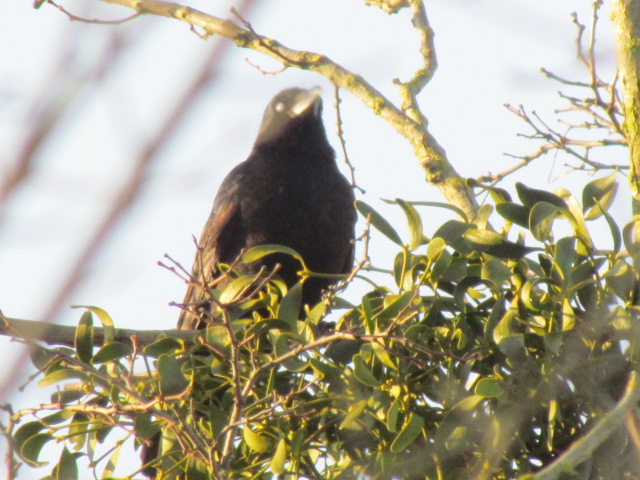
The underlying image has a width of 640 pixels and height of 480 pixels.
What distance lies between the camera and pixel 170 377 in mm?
1996

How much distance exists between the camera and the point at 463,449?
1798mm

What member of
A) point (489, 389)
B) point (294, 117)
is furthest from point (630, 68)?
point (294, 117)

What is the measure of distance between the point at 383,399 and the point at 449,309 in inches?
10.8

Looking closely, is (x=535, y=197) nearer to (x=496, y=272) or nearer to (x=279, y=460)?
(x=496, y=272)

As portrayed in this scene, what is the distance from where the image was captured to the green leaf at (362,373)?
6.07 ft

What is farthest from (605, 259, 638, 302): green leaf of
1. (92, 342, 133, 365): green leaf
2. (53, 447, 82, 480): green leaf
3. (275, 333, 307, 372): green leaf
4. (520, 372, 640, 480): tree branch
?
(53, 447, 82, 480): green leaf

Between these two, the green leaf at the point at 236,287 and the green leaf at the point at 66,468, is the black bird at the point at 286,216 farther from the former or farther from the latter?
the green leaf at the point at 66,468

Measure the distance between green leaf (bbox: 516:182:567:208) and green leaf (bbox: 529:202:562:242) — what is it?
52mm

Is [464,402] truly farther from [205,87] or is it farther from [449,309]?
[205,87]

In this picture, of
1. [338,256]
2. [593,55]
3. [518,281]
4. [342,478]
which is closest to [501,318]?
[518,281]

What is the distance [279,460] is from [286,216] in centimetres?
179

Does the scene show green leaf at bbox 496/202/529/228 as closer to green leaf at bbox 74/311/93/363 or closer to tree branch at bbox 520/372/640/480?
tree branch at bbox 520/372/640/480

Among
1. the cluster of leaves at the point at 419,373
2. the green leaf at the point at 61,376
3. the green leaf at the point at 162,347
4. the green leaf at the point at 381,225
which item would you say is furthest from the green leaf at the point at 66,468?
the green leaf at the point at 381,225

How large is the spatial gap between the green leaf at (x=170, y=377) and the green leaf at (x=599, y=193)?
0.97m
